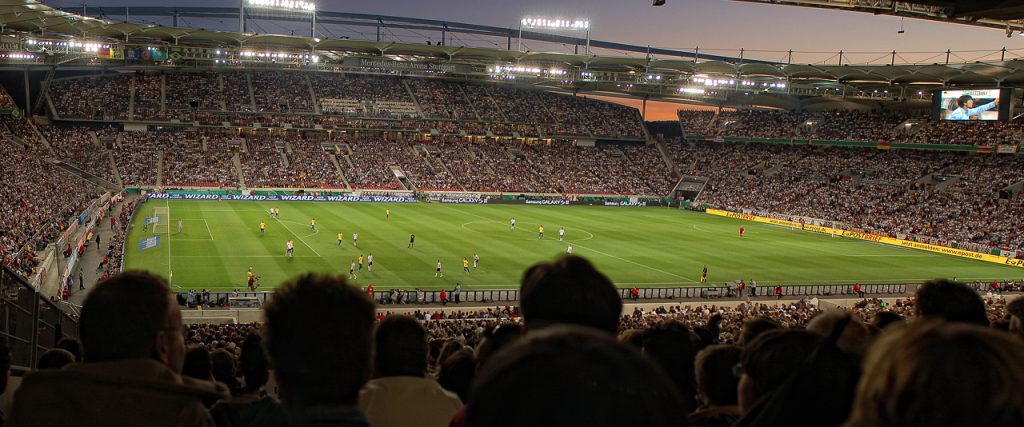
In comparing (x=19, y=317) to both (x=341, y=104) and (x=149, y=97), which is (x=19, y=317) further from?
(x=341, y=104)

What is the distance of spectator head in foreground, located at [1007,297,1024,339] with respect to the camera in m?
5.47

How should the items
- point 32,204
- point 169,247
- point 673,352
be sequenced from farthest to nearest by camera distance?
1. point 32,204
2. point 169,247
3. point 673,352

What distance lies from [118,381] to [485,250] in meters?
45.6

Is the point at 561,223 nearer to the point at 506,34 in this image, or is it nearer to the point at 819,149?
the point at 819,149

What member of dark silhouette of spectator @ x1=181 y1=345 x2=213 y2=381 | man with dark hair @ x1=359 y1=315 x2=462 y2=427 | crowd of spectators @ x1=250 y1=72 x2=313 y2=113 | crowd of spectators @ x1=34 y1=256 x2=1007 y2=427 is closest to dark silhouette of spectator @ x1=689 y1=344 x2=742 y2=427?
crowd of spectators @ x1=34 y1=256 x2=1007 y2=427

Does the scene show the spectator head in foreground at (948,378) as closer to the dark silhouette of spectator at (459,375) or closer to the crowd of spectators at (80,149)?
the dark silhouette of spectator at (459,375)

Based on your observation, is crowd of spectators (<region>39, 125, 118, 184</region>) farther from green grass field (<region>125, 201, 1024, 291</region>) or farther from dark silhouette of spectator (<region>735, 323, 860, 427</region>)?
dark silhouette of spectator (<region>735, 323, 860, 427</region>)

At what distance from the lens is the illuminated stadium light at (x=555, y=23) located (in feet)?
306

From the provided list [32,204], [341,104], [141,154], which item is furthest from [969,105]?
[141,154]

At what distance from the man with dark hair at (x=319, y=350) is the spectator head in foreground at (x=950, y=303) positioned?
4807mm

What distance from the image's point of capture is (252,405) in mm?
3260

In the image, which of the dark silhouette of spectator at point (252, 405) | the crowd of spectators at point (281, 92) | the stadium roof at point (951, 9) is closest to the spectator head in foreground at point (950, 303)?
the dark silhouette of spectator at point (252, 405)

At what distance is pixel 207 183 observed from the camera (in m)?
75.2

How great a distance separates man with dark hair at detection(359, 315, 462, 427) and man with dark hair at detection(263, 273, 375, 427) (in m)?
1.09
